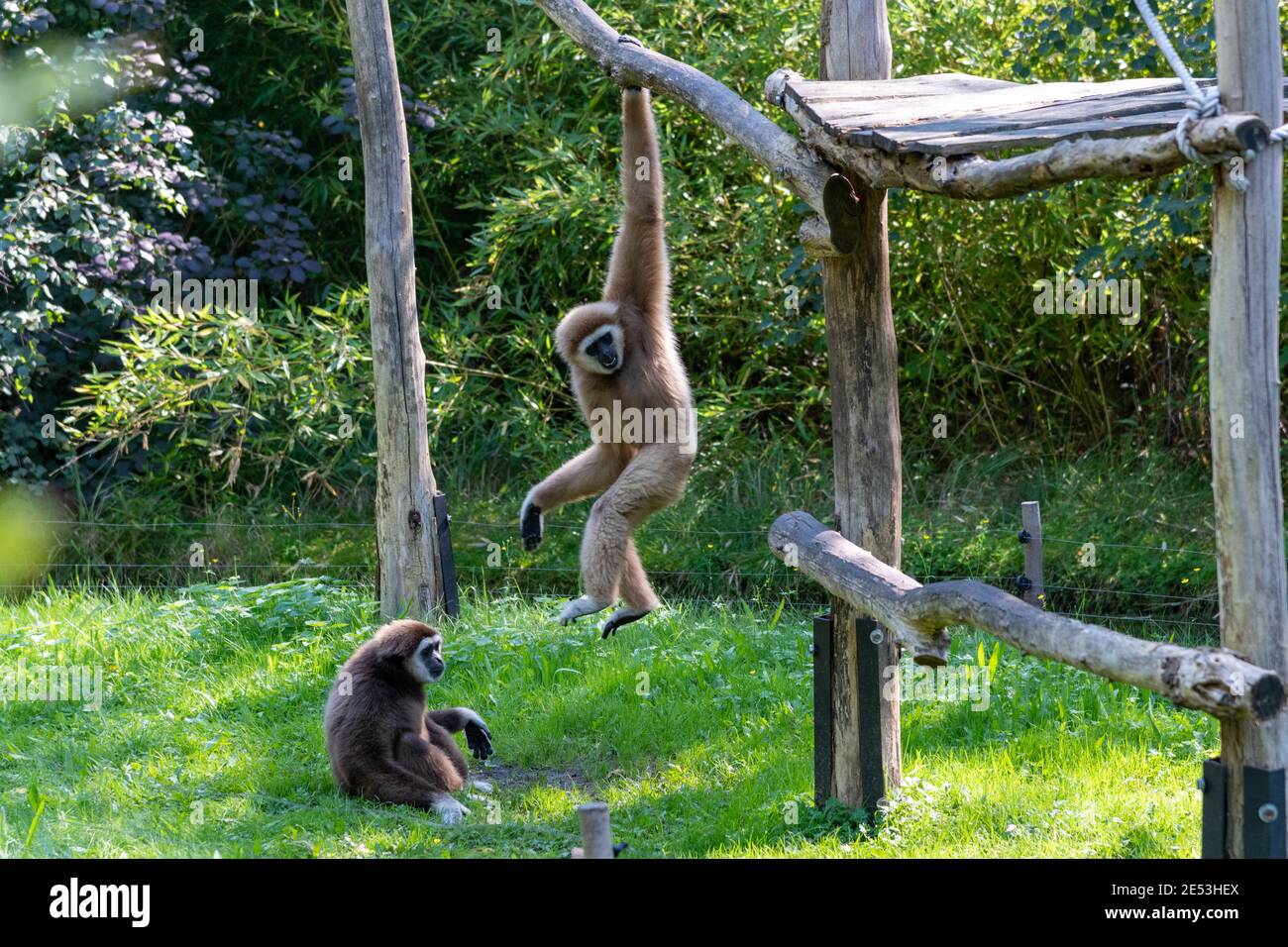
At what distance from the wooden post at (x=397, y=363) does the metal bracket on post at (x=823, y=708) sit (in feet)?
10.00

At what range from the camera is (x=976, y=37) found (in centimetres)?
945

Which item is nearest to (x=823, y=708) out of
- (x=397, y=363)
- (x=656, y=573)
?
(x=397, y=363)

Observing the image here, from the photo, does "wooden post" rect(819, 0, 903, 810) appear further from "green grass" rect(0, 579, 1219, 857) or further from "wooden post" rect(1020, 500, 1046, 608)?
"wooden post" rect(1020, 500, 1046, 608)

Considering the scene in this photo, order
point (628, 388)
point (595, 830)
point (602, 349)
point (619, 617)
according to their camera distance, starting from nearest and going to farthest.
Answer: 1. point (595, 830)
2. point (619, 617)
3. point (602, 349)
4. point (628, 388)

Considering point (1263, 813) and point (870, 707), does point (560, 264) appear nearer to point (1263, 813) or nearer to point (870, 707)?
point (870, 707)

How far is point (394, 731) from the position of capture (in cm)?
558

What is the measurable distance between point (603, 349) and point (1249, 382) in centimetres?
300

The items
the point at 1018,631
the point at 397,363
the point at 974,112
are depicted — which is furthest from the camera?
the point at 397,363

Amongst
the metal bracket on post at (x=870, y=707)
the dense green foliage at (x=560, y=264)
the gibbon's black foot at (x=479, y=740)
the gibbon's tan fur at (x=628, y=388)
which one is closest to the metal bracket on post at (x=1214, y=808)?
the metal bracket on post at (x=870, y=707)

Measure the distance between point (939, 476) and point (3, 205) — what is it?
276 inches

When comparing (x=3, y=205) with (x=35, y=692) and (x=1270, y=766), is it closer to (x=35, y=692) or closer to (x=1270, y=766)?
(x=35, y=692)

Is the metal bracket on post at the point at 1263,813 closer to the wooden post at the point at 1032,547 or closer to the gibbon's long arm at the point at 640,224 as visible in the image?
the gibbon's long arm at the point at 640,224

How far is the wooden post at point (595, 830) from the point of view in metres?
3.18

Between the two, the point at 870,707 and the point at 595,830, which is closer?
the point at 595,830
